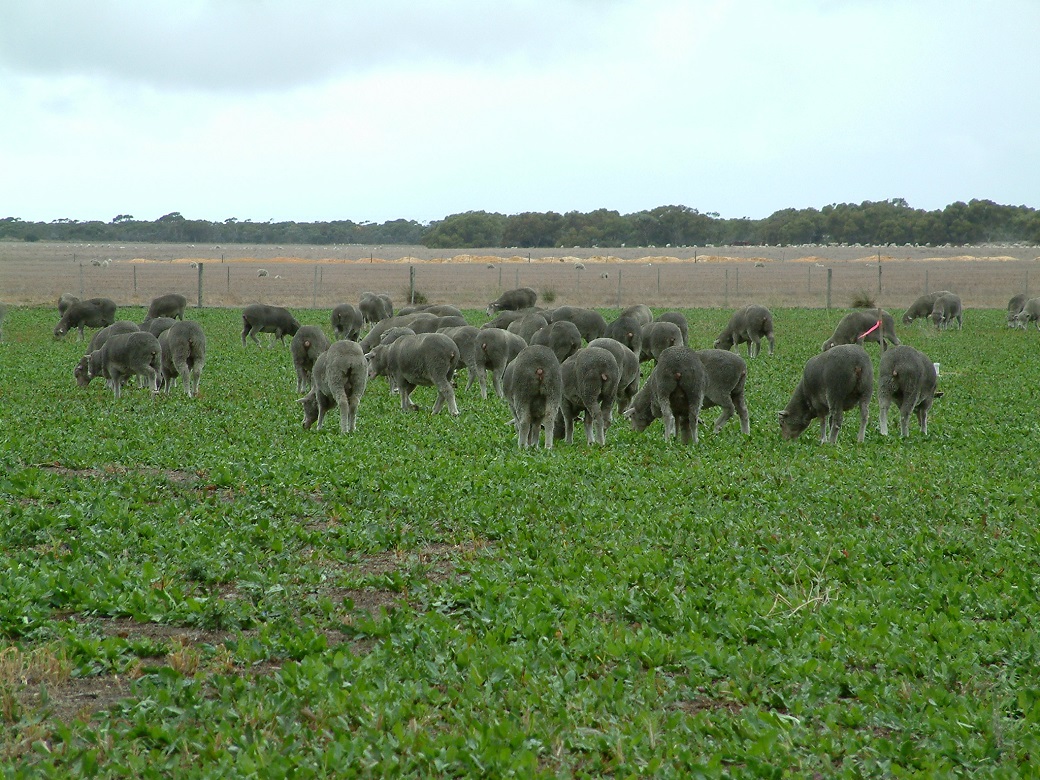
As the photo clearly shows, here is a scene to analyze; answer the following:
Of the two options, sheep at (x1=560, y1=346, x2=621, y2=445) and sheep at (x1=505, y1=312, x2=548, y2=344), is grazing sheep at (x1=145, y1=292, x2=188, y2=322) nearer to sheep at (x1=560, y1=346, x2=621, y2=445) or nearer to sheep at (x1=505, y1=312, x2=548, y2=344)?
sheep at (x1=505, y1=312, x2=548, y2=344)

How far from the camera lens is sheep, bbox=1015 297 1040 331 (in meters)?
32.2

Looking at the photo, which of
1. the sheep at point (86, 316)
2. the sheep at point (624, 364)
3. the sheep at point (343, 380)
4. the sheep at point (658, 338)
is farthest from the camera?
the sheep at point (86, 316)

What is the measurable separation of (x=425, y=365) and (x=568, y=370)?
147 inches

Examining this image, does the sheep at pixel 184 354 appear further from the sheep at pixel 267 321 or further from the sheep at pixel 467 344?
the sheep at pixel 267 321

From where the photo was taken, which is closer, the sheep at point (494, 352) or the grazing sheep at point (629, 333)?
the sheep at point (494, 352)

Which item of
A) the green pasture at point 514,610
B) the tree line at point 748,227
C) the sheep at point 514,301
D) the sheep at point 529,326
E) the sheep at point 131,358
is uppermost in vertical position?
the tree line at point 748,227

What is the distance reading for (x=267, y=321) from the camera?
2784 cm

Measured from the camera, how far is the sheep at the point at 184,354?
17.8 meters

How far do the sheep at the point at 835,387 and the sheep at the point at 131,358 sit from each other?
10223 mm

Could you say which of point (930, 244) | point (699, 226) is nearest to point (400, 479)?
point (930, 244)

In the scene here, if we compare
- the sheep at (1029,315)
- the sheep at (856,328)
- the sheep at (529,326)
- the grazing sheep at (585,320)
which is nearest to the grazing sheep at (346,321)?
the grazing sheep at (585,320)

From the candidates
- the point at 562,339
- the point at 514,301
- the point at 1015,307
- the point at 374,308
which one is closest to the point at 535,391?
the point at 562,339

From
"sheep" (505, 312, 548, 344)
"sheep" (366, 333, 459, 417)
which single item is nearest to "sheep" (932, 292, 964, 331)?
"sheep" (505, 312, 548, 344)

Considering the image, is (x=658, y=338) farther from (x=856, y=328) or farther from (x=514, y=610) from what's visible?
(x=514, y=610)
